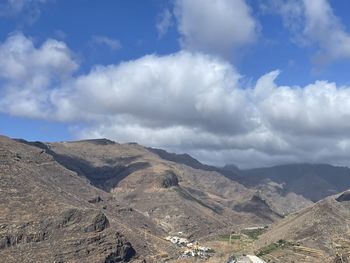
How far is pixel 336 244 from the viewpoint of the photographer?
19088cm

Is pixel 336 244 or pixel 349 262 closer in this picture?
pixel 349 262

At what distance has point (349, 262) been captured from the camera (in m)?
133

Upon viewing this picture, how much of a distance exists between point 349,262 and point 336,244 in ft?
195
